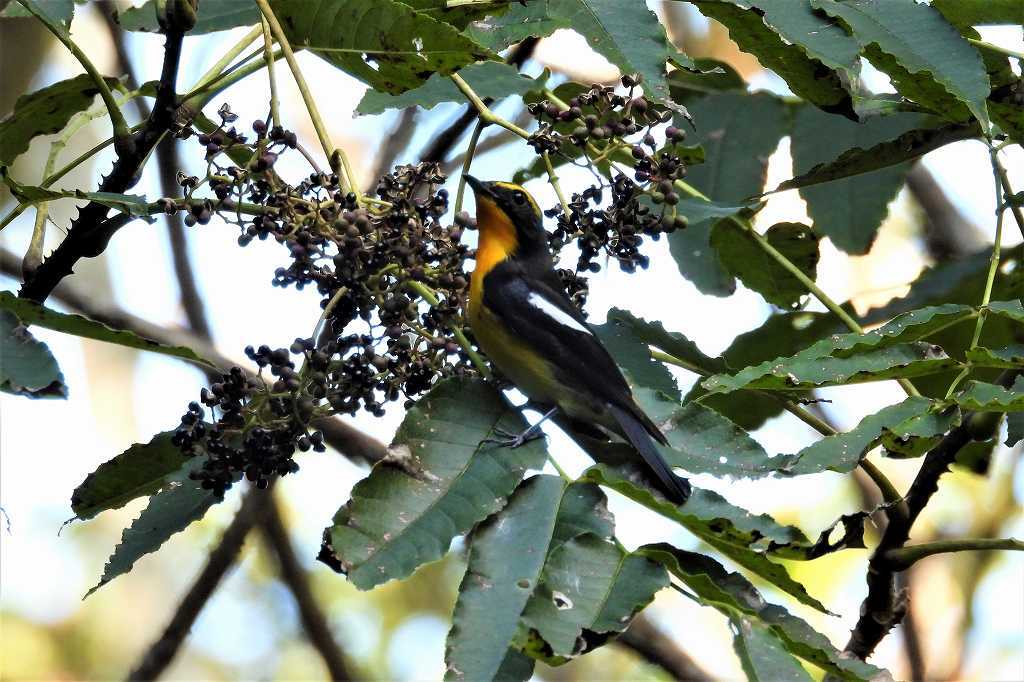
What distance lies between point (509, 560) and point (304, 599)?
2.83 metres

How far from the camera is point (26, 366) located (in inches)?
75.4

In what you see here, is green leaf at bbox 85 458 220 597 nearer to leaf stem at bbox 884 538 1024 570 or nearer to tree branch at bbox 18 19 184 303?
Answer: tree branch at bbox 18 19 184 303

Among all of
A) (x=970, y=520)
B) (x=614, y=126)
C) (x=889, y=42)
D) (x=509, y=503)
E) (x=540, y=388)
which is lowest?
(x=509, y=503)

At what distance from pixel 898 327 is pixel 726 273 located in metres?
1.47

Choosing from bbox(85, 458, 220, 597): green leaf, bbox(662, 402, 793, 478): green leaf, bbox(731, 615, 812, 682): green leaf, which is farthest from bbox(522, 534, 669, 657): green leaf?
bbox(85, 458, 220, 597): green leaf

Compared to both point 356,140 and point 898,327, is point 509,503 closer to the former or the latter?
point 898,327

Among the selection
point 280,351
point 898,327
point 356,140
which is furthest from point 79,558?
point 898,327

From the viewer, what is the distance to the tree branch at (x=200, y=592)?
170 inches

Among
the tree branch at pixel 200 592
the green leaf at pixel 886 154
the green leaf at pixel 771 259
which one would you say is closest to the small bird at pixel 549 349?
the green leaf at pixel 771 259

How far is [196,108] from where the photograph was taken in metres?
2.81

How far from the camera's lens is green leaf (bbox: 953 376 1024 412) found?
87.5 inches

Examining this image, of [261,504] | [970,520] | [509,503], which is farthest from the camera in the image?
[970,520]

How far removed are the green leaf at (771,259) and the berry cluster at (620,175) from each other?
0.90m

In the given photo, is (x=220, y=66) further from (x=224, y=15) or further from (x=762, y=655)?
(x=762, y=655)
